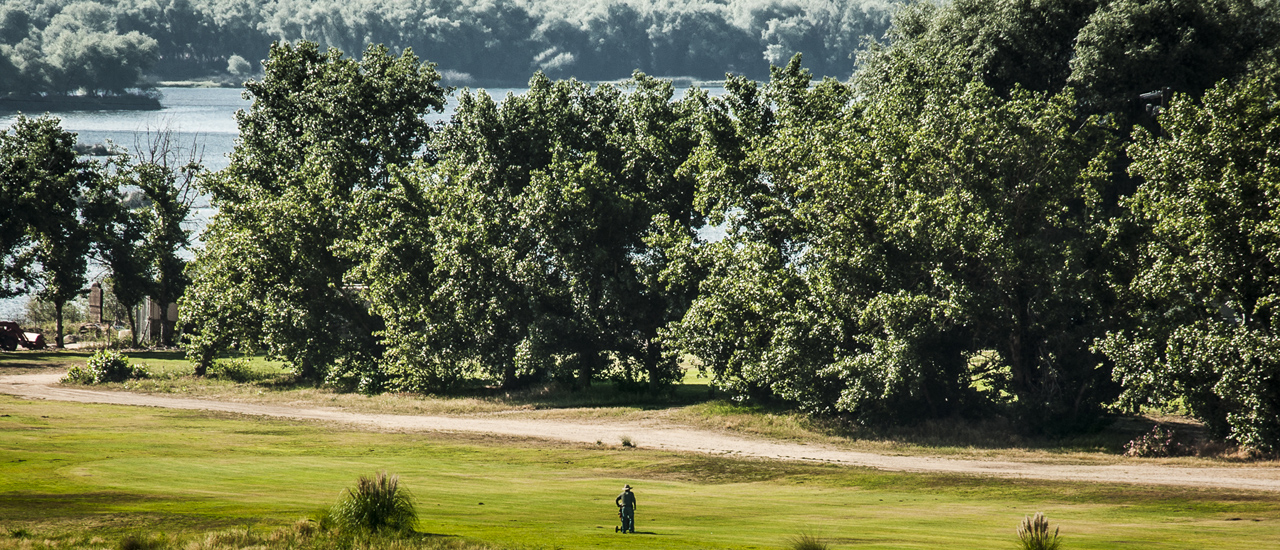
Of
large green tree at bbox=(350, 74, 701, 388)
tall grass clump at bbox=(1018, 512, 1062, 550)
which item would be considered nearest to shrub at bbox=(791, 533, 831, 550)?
tall grass clump at bbox=(1018, 512, 1062, 550)

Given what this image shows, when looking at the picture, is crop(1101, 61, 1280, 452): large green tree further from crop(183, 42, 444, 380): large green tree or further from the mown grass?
crop(183, 42, 444, 380): large green tree

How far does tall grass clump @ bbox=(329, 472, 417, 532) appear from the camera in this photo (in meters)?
17.8

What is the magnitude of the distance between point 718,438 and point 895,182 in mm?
11173

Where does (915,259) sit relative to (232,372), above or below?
above

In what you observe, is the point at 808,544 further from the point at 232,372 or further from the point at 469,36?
the point at 469,36

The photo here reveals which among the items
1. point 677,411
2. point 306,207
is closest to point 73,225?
point 306,207

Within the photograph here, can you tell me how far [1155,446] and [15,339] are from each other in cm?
6382

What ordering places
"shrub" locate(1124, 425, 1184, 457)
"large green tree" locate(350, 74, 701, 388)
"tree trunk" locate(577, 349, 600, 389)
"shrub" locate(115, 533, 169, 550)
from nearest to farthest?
1. "shrub" locate(115, 533, 169, 550)
2. "shrub" locate(1124, 425, 1184, 457)
3. "large green tree" locate(350, 74, 701, 388)
4. "tree trunk" locate(577, 349, 600, 389)

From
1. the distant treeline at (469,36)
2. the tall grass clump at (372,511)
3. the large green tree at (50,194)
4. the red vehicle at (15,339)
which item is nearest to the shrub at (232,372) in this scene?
the large green tree at (50,194)

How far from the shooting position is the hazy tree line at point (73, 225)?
6431 centimetres

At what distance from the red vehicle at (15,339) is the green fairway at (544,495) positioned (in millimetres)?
33657

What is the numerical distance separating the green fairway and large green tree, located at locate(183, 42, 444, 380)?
14.9m

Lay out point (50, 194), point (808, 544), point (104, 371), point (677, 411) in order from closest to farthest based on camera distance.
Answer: point (808, 544) < point (677, 411) < point (104, 371) < point (50, 194)

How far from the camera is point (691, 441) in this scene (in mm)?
39344
